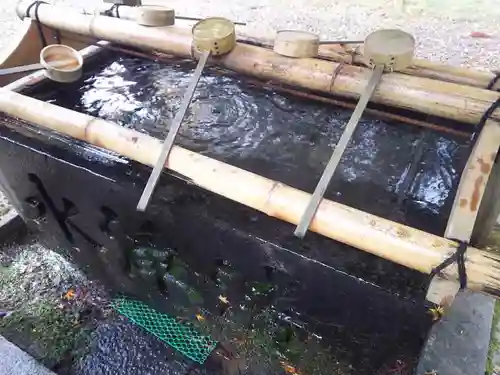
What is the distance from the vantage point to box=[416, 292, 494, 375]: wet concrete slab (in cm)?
238

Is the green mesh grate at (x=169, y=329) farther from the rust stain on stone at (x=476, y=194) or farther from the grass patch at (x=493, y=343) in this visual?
the rust stain on stone at (x=476, y=194)

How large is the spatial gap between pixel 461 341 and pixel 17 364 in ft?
7.79

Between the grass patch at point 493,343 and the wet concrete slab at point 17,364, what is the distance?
2.32m

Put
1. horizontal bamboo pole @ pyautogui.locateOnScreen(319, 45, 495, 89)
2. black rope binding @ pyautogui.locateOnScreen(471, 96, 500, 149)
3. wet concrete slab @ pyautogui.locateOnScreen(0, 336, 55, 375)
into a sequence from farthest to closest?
wet concrete slab @ pyautogui.locateOnScreen(0, 336, 55, 375)
horizontal bamboo pole @ pyautogui.locateOnScreen(319, 45, 495, 89)
black rope binding @ pyautogui.locateOnScreen(471, 96, 500, 149)

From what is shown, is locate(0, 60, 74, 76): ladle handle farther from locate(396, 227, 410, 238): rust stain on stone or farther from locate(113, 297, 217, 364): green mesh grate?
locate(396, 227, 410, 238): rust stain on stone

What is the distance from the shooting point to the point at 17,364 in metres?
2.30

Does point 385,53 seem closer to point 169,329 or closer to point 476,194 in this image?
point 476,194

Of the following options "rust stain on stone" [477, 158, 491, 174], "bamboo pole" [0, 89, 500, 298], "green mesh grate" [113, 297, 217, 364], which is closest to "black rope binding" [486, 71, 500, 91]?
"rust stain on stone" [477, 158, 491, 174]

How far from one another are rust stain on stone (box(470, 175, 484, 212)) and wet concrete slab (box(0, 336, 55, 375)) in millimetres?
2129

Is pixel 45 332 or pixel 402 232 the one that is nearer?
pixel 402 232

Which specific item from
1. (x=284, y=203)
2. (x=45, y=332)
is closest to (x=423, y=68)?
(x=284, y=203)

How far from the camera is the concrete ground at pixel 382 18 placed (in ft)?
18.1

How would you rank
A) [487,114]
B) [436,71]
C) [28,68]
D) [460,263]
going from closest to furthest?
[460,263] → [487,114] → [436,71] → [28,68]

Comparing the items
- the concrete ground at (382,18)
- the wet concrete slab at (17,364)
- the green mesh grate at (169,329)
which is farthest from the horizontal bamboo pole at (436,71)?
the concrete ground at (382,18)
